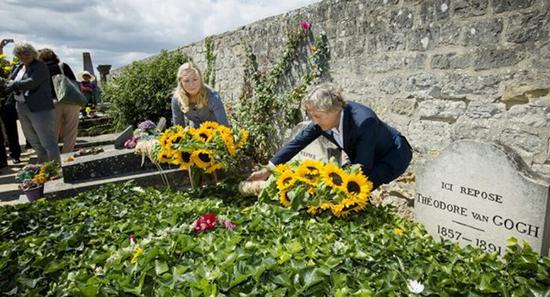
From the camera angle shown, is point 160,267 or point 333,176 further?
point 333,176

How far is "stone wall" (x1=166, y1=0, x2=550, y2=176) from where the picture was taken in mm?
2750

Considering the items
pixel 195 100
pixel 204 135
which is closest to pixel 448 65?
pixel 204 135

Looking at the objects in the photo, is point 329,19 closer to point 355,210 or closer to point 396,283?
point 355,210

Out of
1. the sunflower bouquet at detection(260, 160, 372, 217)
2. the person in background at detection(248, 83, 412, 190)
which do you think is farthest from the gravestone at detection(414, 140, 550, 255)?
the sunflower bouquet at detection(260, 160, 372, 217)

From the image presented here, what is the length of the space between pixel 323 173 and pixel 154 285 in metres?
1.43

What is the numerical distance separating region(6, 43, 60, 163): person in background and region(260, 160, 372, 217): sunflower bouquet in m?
4.18

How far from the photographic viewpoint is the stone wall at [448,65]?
2.75 meters

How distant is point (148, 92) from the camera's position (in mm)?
8602

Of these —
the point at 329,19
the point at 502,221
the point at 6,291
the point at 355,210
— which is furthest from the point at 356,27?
the point at 6,291

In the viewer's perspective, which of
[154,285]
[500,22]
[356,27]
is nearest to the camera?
[154,285]

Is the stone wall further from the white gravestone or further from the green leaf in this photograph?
the green leaf

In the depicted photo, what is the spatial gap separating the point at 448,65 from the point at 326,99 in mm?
1354

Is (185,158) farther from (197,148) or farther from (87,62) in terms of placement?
(87,62)

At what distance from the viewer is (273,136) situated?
5719 mm
